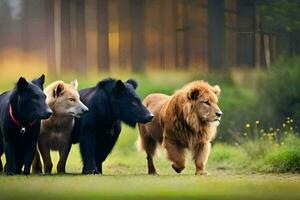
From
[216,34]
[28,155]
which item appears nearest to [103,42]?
[216,34]

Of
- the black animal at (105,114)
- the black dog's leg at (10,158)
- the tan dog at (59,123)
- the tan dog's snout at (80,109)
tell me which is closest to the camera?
the black dog's leg at (10,158)

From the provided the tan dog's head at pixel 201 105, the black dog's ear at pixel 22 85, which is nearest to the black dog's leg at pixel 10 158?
the black dog's ear at pixel 22 85

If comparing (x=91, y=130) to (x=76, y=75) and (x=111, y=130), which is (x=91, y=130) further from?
(x=76, y=75)

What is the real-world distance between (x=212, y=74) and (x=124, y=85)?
3880 millimetres

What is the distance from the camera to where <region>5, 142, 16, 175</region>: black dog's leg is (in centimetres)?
1208

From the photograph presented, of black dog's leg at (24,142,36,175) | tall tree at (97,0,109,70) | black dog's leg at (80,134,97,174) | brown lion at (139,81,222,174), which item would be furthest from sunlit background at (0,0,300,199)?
black dog's leg at (24,142,36,175)

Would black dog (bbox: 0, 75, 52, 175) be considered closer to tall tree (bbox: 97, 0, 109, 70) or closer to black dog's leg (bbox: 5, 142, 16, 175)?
black dog's leg (bbox: 5, 142, 16, 175)

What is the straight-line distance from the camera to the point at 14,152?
39.9 ft

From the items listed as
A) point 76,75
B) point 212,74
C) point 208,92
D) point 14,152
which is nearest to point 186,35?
point 212,74

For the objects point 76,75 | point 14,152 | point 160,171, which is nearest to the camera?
point 14,152

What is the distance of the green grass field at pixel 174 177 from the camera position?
10508 millimetres

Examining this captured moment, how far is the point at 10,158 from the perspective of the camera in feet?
39.7

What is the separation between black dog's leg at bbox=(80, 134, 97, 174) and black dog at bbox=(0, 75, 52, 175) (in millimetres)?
577

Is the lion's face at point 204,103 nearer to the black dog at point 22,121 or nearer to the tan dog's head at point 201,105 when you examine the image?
the tan dog's head at point 201,105
